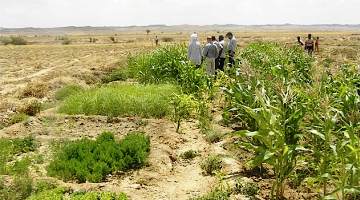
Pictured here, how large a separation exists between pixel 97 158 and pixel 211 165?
5.76 ft

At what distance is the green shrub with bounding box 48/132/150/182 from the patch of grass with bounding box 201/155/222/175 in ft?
3.22

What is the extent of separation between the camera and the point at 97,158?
7.74 metres

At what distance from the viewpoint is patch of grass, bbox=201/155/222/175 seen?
7777 millimetres

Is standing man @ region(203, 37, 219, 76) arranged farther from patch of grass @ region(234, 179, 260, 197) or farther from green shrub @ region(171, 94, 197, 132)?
patch of grass @ region(234, 179, 260, 197)

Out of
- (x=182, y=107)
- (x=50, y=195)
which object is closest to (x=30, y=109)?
(x=182, y=107)

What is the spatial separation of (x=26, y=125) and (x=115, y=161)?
3.62 meters

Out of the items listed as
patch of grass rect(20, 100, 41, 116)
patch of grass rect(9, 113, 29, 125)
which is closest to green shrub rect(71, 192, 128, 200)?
patch of grass rect(9, 113, 29, 125)

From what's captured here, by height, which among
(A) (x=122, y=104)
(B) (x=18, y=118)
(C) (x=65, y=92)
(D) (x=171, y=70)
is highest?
(D) (x=171, y=70)

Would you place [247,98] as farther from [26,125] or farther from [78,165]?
[26,125]

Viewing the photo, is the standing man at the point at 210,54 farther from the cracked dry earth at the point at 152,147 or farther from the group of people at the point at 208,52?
the cracked dry earth at the point at 152,147

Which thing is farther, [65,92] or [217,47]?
[217,47]

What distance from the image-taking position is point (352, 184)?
18.4ft

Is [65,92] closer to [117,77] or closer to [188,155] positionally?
[117,77]

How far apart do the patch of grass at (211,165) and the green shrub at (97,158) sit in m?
0.98
